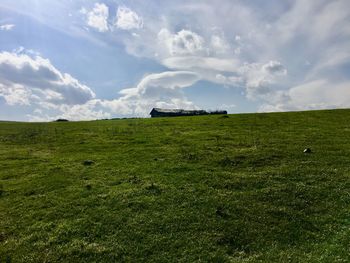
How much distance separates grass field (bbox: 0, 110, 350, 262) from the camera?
14500mm

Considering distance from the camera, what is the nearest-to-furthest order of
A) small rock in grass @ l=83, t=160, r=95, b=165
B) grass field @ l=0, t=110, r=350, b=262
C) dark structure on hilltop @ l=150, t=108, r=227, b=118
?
grass field @ l=0, t=110, r=350, b=262
small rock in grass @ l=83, t=160, r=95, b=165
dark structure on hilltop @ l=150, t=108, r=227, b=118

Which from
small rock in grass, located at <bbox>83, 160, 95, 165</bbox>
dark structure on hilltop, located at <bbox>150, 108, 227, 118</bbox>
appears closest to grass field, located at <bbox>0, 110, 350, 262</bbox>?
small rock in grass, located at <bbox>83, 160, 95, 165</bbox>

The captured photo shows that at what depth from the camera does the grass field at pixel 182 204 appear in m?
14.5

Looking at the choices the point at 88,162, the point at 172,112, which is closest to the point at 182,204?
the point at 88,162

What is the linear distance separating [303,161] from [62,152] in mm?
24720

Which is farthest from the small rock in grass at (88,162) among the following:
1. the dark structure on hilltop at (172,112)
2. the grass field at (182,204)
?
the dark structure on hilltop at (172,112)

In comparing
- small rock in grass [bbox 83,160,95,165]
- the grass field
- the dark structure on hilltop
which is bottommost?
the grass field

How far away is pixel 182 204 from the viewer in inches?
724

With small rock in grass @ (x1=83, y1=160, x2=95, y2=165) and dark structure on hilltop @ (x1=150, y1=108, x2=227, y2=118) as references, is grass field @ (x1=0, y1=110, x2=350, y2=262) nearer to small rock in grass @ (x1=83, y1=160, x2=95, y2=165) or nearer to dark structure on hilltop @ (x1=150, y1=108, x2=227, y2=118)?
small rock in grass @ (x1=83, y1=160, x2=95, y2=165)

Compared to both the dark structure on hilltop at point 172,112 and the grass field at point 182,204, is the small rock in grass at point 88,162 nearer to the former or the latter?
the grass field at point 182,204

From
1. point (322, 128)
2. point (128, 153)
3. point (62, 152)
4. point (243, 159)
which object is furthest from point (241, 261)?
point (322, 128)

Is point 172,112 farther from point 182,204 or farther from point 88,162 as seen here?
point 182,204

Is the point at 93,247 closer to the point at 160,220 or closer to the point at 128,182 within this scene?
the point at 160,220

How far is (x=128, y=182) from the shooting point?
22.4m
